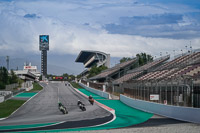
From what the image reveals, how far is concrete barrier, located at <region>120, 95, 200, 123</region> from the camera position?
20905mm

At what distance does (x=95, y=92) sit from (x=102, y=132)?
1809 inches

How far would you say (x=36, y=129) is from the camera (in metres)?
18.7

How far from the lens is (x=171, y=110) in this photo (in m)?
24.3

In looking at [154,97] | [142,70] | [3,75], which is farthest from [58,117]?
[3,75]

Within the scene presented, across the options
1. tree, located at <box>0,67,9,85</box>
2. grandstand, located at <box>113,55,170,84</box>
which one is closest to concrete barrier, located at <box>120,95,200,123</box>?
grandstand, located at <box>113,55,170,84</box>

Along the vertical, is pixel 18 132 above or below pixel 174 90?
below

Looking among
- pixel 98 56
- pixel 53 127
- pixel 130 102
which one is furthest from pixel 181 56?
pixel 98 56

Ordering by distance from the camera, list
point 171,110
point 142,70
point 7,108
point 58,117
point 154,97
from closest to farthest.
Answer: point 171,110 → point 58,117 → point 154,97 → point 7,108 → point 142,70

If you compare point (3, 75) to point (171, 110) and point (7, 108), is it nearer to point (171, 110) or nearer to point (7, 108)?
point (7, 108)

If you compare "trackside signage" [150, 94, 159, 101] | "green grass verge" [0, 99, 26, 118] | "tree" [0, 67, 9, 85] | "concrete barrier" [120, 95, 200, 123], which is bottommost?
"green grass verge" [0, 99, 26, 118]

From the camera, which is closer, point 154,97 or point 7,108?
point 154,97

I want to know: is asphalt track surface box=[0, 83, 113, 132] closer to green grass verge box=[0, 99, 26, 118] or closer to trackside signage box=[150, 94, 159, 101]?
green grass verge box=[0, 99, 26, 118]

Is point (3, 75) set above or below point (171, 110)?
above

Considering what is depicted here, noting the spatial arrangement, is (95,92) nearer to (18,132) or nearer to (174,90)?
(174,90)
